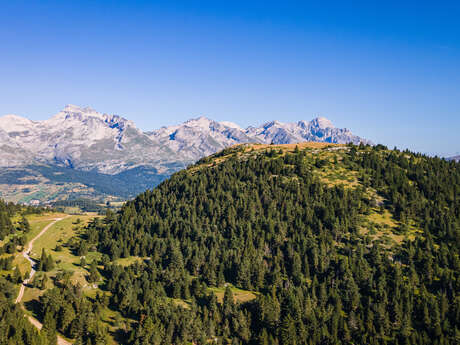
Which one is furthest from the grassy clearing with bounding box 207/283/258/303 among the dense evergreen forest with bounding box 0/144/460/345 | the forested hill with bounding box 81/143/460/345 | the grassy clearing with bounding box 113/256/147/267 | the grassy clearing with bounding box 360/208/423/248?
the grassy clearing with bounding box 360/208/423/248

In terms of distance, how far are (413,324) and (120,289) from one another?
348ft

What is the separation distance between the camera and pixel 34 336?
90.2m

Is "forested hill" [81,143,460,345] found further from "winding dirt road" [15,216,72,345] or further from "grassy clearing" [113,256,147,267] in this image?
"winding dirt road" [15,216,72,345]

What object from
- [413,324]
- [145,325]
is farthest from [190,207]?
[413,324]

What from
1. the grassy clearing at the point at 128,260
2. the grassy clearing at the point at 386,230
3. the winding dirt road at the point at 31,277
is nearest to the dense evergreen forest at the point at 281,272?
the grassy clearing at the point at 386,230

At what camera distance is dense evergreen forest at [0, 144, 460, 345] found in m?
112

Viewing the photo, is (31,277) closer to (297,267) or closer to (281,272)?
(281,272)

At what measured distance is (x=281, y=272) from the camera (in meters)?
152

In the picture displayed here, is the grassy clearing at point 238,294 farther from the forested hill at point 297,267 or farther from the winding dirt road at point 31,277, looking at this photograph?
the winding dirt road at point 31,277

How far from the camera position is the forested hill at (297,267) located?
375ft

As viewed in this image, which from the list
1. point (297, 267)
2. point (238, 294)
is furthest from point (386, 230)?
point (238, 294)

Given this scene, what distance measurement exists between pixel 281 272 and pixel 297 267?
31.9 feet


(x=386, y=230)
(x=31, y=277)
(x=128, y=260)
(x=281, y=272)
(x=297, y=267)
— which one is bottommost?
(x=31, y=277)

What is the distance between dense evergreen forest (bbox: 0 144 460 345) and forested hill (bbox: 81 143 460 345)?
530mm
